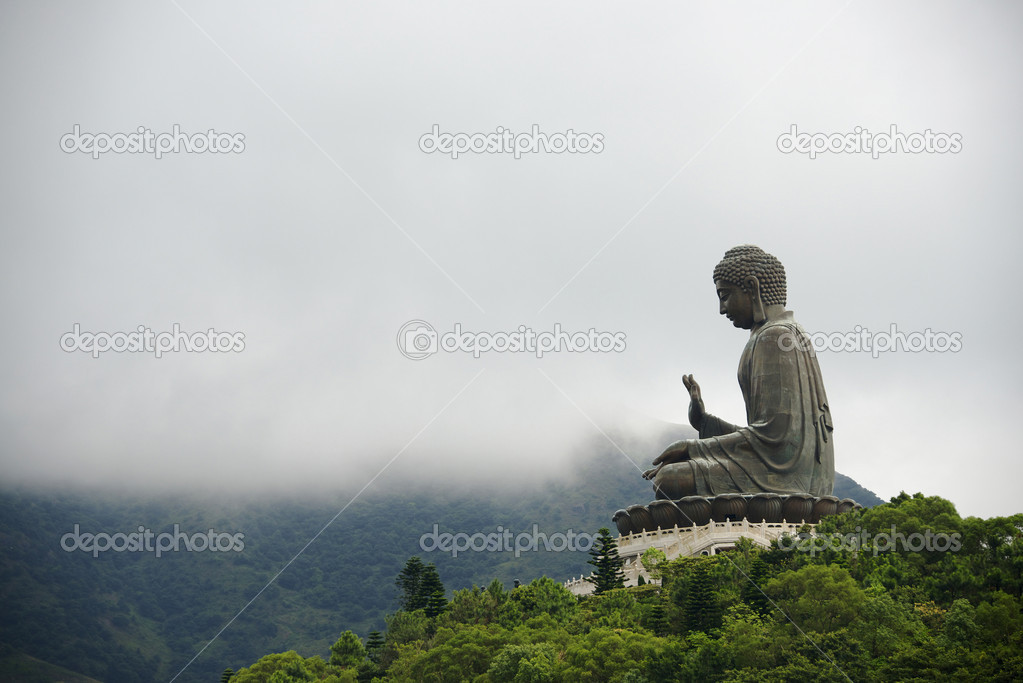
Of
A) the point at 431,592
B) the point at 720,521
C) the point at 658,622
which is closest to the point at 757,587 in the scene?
the point at 658,622

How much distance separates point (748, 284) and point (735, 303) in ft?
1.30

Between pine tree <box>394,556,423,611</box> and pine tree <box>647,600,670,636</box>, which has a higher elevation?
pine tree <box>394,556,423,611</box>

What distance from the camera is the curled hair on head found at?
22453 mm

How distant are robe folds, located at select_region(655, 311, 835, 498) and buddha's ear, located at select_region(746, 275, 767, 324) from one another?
0.72 feet

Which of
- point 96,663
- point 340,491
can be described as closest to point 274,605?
point 96,663

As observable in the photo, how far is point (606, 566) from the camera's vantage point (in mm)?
20016

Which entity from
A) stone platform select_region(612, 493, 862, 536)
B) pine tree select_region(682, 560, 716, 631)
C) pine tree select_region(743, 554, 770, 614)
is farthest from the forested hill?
pine tree select_region(682, 560, 716, 631)

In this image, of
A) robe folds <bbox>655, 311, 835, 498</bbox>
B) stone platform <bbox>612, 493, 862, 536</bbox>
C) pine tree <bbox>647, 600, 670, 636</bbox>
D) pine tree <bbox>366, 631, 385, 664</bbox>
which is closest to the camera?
pine tree <bbox>647, 600, 670, 636</bbox>

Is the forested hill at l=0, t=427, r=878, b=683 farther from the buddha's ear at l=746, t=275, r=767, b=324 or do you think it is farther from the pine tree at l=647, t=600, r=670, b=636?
the pine tree at l=647, t=600, r=670, b=636

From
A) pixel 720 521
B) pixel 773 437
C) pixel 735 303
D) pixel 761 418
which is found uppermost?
pixel 735 303

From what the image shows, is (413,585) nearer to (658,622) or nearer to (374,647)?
(374,647)

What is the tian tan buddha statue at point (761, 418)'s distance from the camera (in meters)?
20.9

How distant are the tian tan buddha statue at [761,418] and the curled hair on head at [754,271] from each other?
0.02m

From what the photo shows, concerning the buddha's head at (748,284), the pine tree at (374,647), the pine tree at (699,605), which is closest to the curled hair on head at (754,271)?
the buddha's head at (748,284)
